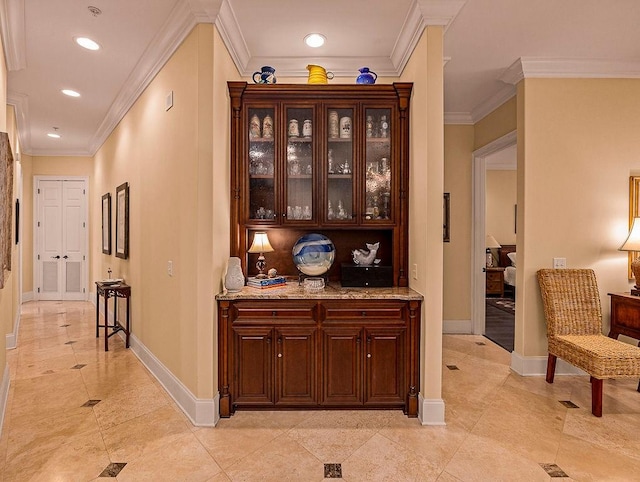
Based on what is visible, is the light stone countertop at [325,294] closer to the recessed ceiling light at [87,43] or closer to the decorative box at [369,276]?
the decorative box at [369,276]

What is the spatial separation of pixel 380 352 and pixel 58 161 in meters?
7.43

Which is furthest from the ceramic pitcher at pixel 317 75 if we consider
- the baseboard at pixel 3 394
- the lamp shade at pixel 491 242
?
the lamp shade at pixel 491 242

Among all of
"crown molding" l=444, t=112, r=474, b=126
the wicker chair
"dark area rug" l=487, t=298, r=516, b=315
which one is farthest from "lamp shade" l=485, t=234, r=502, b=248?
the wicker chair

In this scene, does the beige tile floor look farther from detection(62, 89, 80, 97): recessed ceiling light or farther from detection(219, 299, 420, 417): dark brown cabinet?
detection(62, 89, 80, 97): recessed ceiling light

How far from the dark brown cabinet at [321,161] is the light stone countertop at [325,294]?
0.33 metres

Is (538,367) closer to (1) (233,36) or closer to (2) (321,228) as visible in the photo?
(2) (321,228)

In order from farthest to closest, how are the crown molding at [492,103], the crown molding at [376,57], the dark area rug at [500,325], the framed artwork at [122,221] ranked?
the dark area rug at [500,325], the framed artwork at [122,221], the crown molding at [492,103], the crown molding at [376,57]

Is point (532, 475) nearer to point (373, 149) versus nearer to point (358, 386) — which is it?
point (358, 386)

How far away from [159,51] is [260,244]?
1874mm

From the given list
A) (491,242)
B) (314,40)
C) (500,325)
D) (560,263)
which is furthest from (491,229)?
(314,40)

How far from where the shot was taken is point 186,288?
284cm

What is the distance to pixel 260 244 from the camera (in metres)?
3.12

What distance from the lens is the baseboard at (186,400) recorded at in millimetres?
2643

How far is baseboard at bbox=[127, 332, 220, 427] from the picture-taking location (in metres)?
2.64
